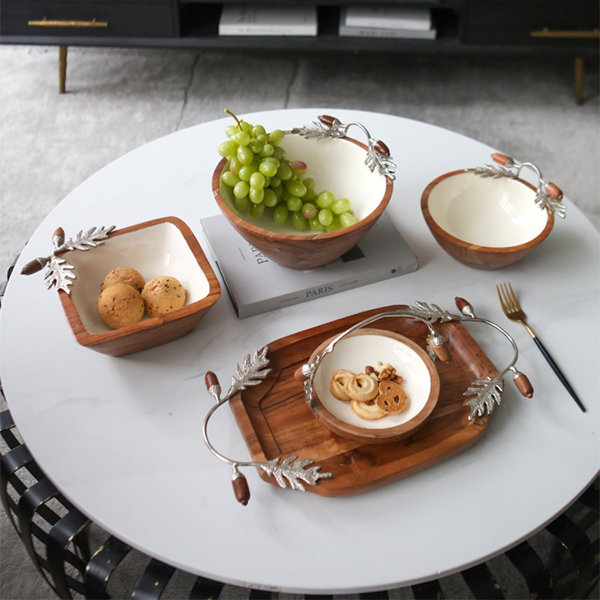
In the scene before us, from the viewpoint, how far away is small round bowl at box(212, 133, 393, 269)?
918 mm

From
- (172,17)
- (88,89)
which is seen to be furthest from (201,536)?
(88,89)

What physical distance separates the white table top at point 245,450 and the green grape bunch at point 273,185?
0.12m

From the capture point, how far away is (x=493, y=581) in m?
0.81

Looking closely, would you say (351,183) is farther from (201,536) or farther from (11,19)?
(11,19)

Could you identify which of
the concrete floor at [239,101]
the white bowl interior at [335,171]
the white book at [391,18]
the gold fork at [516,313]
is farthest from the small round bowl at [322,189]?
the white book at [391,18]

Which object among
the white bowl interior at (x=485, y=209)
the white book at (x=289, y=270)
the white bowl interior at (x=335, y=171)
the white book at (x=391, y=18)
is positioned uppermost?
the white book at (x=391, y=18)

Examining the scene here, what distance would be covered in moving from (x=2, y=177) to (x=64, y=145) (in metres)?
0.20

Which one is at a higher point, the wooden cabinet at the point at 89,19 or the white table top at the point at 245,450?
the wooden cabinet at the point at 89,19

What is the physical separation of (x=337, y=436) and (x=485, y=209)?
1.63 feet

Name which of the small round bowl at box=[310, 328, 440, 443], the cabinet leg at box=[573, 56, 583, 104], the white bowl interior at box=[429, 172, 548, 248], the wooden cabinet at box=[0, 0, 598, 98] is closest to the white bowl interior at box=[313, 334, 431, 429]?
the small round bowl at box=[310, 328, 440, 443]

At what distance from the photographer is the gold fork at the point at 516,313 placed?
2.97 ft

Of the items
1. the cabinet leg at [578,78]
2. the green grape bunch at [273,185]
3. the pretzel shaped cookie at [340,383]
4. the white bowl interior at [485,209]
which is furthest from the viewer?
the cabinet leg at [578,78]

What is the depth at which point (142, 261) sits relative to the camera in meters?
1.00

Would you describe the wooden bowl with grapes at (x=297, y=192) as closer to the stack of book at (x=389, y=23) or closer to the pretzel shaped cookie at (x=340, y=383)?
the pretzel shaped cookie at (x=340, y=383)
